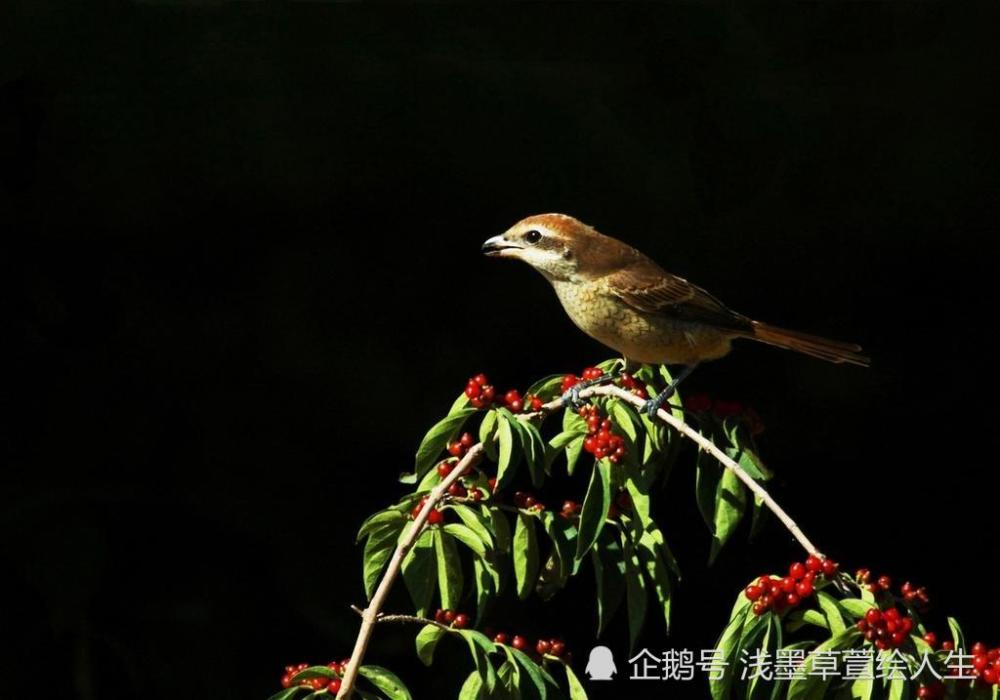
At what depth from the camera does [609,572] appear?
2.34 metres

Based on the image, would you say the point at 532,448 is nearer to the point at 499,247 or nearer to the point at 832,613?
the point at 832,613

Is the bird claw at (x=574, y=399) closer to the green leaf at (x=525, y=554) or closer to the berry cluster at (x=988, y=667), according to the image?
the green leaf at (x=525, y=554)

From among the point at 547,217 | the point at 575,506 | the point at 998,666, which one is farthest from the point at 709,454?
the point at 547,217

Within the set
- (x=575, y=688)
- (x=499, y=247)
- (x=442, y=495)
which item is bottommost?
(x=575, y=688)

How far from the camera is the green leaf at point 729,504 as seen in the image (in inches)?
92.2

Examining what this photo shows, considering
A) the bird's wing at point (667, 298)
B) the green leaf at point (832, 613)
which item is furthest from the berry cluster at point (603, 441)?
the bird's wing at point (667, 298)

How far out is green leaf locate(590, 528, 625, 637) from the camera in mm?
2314

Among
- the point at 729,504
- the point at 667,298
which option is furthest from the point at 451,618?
the point at 667,298

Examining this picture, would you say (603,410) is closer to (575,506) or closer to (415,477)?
(575,506)

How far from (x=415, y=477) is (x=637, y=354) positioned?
2.25ft

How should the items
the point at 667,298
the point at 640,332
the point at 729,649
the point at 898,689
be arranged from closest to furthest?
the point at 898,689
the point at 729,649
the point at 640,332
the point at 667,298

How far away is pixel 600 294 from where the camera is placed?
296 cm

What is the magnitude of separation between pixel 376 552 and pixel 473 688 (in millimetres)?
315

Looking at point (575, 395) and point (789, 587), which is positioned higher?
point (575, 395)
